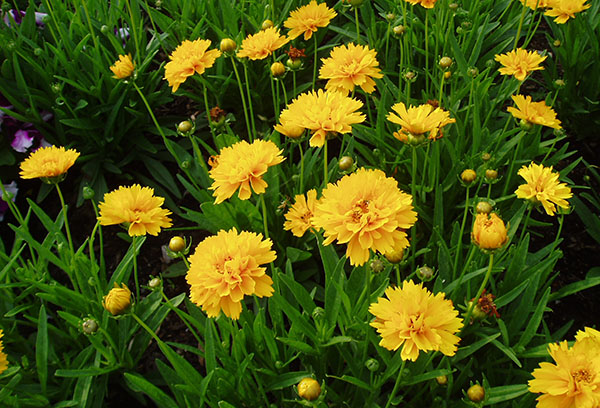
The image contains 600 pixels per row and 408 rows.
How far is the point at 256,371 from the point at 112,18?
1755mm

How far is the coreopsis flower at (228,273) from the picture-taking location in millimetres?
868

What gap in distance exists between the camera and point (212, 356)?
1075 mm

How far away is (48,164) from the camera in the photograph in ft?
4.00

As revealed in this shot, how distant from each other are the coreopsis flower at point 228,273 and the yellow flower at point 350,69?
23.5 inches

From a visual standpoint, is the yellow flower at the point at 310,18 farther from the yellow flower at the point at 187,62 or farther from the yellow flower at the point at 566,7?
the yellow flower at the point at 566,7

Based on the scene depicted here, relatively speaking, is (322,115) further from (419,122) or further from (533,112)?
(533,112)

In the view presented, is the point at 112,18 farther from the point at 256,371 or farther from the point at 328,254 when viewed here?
the point at 256,371

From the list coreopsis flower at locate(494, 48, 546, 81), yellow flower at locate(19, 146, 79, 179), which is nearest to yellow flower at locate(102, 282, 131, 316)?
yellow flower at locate(19, 146, 79, 179)

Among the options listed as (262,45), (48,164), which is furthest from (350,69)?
(48,164)

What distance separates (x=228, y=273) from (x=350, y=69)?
721 millimetres

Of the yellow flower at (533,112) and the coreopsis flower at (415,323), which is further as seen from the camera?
the yellow flower at (533,112)

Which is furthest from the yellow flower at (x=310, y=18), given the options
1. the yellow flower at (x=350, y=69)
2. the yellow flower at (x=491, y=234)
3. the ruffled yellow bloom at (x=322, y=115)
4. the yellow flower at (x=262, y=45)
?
the yellow flower at (x=491, y=234)

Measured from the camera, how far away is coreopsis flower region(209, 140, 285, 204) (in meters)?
1.03

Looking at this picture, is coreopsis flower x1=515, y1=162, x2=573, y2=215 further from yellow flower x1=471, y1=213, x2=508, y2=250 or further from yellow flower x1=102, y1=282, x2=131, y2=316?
yellow flower x1=102, y1=282, x2=131, y2=316
